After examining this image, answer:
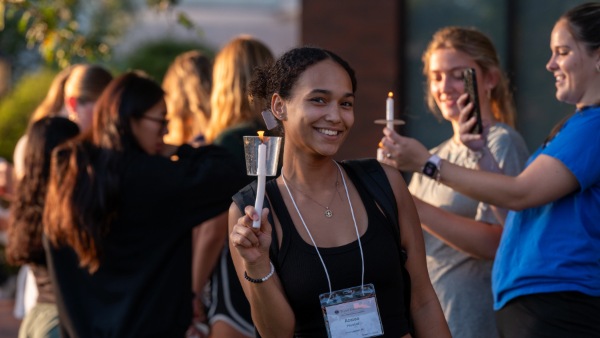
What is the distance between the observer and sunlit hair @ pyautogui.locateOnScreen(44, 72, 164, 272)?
422 centimetres

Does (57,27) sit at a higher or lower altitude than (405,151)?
higher

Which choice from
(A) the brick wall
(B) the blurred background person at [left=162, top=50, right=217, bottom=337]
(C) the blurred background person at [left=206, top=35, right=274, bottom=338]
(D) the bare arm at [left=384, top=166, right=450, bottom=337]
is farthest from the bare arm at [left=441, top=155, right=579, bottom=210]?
(A) the brick wall

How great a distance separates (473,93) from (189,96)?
2.37 metres

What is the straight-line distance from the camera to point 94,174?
4.25 meters

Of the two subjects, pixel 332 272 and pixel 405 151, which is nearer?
pixel 332 272

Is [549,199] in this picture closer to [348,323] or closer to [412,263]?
[412,263]

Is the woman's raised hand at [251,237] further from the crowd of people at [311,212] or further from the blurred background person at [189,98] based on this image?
the blurred background person at [189,98]

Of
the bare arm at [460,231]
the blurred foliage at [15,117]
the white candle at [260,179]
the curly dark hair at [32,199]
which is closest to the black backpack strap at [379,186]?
the white candle at [260,179]

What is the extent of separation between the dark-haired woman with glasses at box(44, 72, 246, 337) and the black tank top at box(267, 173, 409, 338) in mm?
1424

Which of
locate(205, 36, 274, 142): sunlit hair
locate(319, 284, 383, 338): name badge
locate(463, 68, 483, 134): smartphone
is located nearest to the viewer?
locate(319, 284, 383, 338): name badge

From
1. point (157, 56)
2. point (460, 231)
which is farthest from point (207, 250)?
point (157, 56)

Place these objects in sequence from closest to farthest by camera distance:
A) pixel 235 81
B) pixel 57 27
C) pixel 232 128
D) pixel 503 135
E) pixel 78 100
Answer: pixel 503 135 < pixel 232 128 < pixel 235 81 < pixel 78 100 < pixel 57 27

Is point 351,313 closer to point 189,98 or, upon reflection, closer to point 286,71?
point 286,71

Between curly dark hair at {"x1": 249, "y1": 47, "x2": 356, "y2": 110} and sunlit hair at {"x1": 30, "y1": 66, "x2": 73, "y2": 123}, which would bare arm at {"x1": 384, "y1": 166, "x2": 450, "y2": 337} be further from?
sunlit hair at {"x1": 30, "y1": 66, "x2": 73, "y2": 123}
